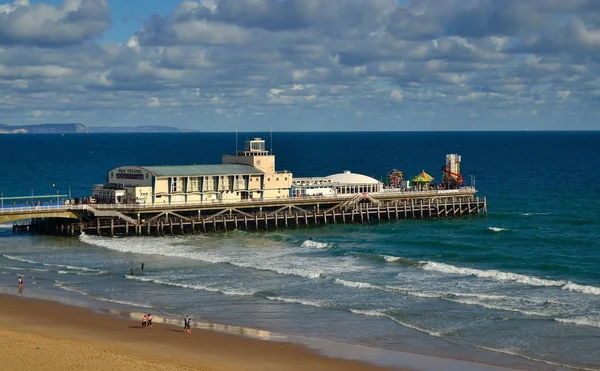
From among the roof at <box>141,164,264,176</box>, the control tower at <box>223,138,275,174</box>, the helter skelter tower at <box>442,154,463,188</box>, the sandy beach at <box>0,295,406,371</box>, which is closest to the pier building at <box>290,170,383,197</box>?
the control tower at <box>223,138,275,174</box>

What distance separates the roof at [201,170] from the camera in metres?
92.1

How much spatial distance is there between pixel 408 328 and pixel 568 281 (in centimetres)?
1792

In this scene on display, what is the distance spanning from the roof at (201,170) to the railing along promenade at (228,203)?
3216mm

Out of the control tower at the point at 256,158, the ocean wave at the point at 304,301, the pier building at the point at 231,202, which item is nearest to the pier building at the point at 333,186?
the pier building at the point at 231,202

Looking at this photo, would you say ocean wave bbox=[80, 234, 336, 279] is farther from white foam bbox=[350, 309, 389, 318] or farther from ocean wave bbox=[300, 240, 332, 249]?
white foam bbox=[350, 309, 389, 318]

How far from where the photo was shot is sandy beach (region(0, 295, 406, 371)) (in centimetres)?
4247

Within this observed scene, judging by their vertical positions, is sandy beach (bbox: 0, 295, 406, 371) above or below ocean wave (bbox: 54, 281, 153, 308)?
below

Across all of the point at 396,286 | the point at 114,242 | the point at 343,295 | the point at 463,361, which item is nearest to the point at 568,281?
the point at 396,286

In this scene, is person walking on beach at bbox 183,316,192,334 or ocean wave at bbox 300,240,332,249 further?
ocean wave at bbox 300,240,332,249

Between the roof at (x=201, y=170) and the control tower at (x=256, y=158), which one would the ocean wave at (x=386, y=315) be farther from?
the control tower at (x=256, y=158)

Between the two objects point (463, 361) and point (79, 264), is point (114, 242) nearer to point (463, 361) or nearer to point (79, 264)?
point (79, 264)

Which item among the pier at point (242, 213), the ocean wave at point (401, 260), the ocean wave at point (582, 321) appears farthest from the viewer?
the pier at point (242, 213)

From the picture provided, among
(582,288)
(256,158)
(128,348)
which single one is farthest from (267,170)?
(128,348)

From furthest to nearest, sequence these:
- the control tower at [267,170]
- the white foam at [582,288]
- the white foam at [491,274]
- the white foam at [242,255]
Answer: the control tower at [267,170]
the white foam at [242,255]
the white foam at [491,274]
the white foam at [582,288]
